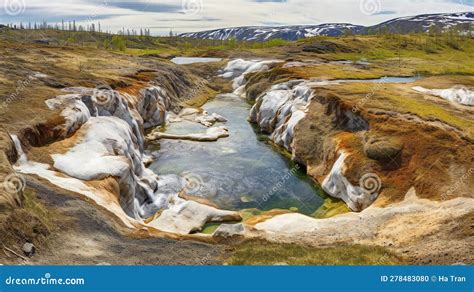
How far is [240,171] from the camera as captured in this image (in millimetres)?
55812

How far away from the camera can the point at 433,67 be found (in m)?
150

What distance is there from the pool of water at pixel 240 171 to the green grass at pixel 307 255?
19553mm

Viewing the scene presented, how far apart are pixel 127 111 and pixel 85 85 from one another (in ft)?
37.0

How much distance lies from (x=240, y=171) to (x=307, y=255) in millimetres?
32961

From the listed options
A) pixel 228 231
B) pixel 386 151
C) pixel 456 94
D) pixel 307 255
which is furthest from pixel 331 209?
pixel 456 94

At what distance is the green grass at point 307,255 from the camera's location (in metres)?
21.6

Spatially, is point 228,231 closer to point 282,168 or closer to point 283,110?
point 282,168

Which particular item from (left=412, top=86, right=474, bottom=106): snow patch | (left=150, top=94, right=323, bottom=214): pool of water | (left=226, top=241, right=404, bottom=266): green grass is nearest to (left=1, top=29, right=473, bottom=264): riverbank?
(left=150, top=94, right=323, bottom=214): pool of water

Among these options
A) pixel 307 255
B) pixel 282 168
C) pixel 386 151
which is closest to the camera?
pixel 307 255

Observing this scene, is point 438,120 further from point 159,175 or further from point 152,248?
point 152,248

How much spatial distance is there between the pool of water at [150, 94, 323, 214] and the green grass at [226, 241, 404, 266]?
Result: 64.2 ft

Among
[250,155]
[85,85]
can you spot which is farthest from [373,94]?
[85,85]

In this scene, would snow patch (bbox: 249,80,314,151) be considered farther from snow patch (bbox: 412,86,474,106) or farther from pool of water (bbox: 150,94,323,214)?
snow patch (bbox: 412,86,474,106)

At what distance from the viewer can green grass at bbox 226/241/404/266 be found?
21.6 meters
